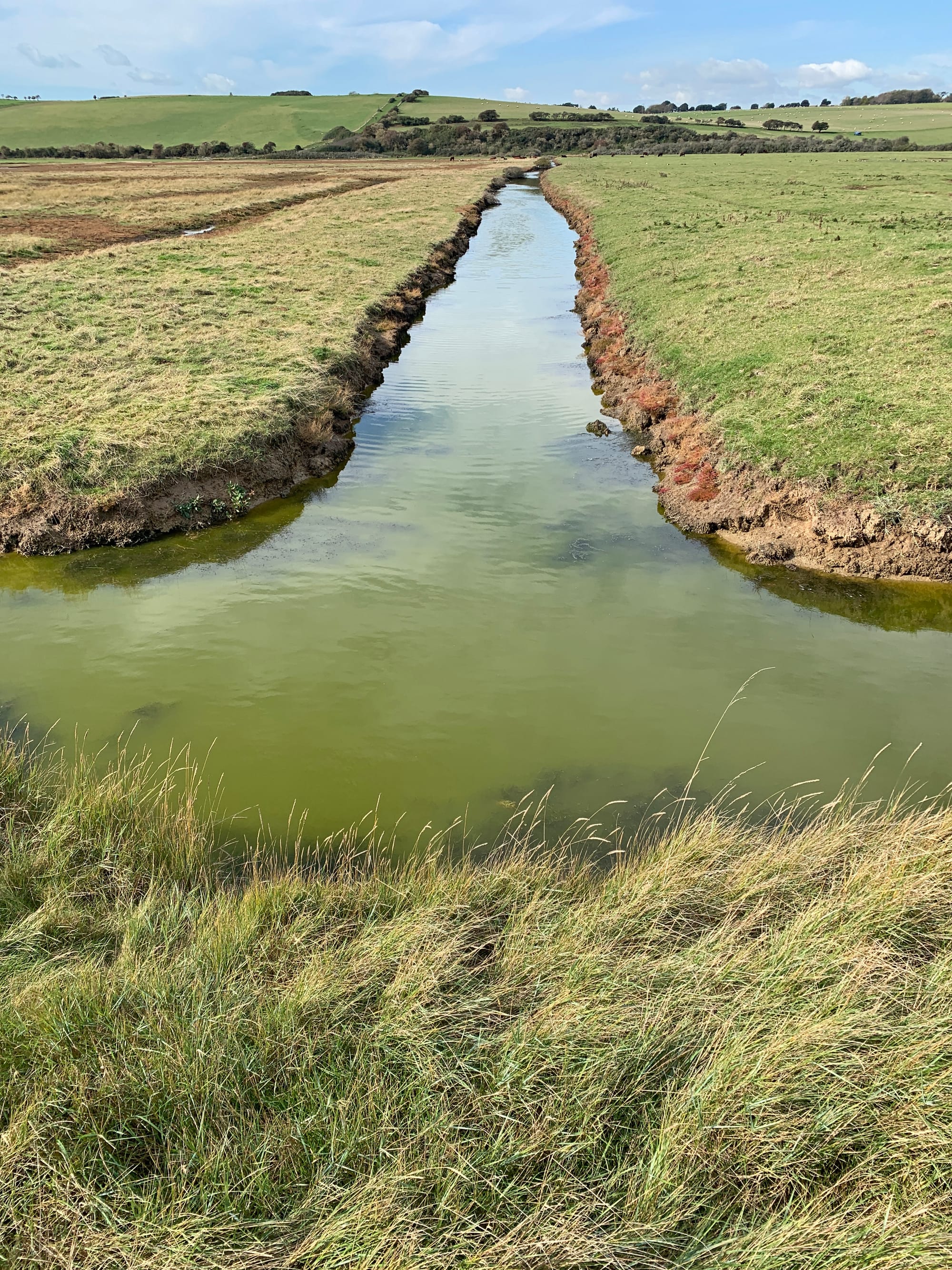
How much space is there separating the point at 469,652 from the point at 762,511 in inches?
229

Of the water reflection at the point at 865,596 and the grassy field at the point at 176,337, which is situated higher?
the grassy field at the point at 176,337

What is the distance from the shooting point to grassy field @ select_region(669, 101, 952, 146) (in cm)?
10081

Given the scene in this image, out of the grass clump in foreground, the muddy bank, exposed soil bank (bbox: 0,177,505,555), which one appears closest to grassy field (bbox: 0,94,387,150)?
the muddy bank

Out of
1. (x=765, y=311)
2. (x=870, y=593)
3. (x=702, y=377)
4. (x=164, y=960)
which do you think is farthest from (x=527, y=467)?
(x=164, y=960)

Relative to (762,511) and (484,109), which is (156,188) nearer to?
(762,511)

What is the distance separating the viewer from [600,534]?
11953mm

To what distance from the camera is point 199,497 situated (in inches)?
492

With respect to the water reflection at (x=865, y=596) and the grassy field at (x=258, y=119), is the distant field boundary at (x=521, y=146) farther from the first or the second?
the water reflection at (x=865, y=596)

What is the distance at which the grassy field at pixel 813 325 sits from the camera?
1185 cm

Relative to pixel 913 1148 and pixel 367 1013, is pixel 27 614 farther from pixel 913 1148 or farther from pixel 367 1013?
pixel 913 1148

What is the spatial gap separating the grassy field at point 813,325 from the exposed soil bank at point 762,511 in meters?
0.33

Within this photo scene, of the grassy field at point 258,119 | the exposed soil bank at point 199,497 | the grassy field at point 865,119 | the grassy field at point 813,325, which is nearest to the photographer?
the exposed soil bank at point 199,497

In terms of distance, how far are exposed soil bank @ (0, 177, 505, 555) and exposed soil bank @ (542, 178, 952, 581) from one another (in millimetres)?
6427

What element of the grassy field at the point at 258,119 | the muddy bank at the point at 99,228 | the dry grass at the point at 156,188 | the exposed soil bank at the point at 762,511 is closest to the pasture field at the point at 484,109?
the grassy field at the point at 258,119
